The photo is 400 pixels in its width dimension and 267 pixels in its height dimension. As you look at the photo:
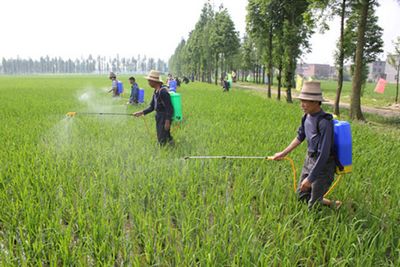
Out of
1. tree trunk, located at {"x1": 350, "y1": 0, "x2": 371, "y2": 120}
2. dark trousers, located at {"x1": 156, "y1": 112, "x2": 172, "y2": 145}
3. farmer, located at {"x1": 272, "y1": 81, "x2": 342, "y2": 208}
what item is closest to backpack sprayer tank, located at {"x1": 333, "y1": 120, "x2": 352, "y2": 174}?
farmer, located at {"x1": 272, "y1": 81, "x2": 342, "y2": 208}

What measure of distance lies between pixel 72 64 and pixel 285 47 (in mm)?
161362

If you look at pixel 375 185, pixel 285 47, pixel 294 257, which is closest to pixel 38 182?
pixel 294 257

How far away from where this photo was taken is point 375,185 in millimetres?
3680

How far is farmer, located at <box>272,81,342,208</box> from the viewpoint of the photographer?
2.69 metres

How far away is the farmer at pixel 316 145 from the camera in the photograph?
2686 mm

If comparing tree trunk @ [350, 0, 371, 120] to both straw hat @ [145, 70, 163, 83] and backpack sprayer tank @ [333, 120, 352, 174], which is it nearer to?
straw hat @ [145, 70, 163, 83]

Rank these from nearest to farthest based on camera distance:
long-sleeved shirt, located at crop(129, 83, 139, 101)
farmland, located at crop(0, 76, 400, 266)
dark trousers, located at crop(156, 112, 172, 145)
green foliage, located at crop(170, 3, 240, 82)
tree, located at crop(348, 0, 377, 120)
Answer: farmland, located at crop(0, 76, 400, 266)
dark trousers, located at crop(156, 112, 172, 145)
tree, located at crop(348, 0, 377, 120)
long-sleeved shirt, located at crop(129, 83, 139, 101)
green foliage, located at crop(170, 3, 240, 82)

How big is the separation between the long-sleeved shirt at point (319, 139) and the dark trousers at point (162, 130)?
2.97 metres

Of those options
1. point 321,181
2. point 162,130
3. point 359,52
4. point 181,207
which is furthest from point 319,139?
point 359,52

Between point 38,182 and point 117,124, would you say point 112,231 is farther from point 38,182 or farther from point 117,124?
point 117,124

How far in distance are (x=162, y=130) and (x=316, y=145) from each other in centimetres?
324

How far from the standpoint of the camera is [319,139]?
9.18 feet

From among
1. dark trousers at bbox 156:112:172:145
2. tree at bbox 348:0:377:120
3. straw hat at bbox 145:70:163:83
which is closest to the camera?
straw hat at bbox 145:70:163:83

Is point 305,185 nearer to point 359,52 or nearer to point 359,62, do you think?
point 359,62
